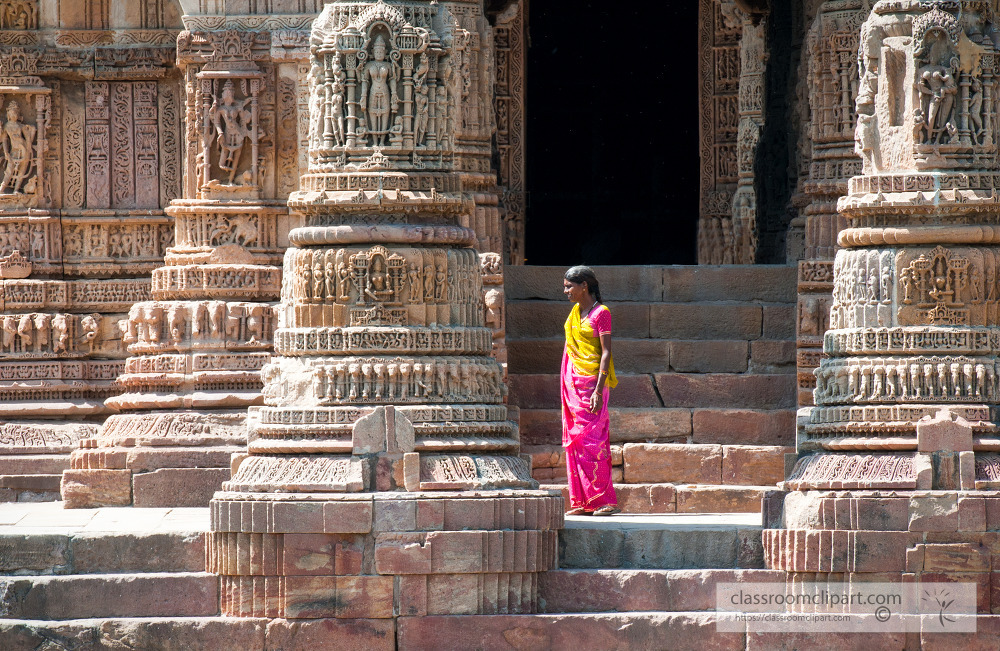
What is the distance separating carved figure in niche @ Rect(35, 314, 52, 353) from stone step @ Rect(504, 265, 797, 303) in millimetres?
3406

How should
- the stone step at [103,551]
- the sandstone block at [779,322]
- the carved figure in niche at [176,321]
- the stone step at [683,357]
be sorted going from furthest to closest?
the sandstone block at [779,322] → the stone step at [683,357] → the carved figure in niche at [176,321] → the stone step at [103,551]

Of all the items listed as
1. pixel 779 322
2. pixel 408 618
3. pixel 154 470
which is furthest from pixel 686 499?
pixel 154 470

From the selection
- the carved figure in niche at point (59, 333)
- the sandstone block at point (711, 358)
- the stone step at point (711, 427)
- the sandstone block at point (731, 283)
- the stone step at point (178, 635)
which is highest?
the sandstone block at point (731, 283)

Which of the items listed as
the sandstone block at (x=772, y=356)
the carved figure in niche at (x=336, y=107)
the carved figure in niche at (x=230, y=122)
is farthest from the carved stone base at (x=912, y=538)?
the carved figure in niche at (x=230, y=122)

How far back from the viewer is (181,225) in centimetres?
1198

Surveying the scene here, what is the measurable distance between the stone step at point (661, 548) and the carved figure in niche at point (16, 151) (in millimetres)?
5694

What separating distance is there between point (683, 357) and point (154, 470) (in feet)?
12.3

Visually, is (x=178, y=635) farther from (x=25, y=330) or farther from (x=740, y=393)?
(x=740, y=393)

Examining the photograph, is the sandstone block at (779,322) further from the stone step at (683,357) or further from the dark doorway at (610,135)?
the dark doorway at (610,135)

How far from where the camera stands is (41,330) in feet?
40.9

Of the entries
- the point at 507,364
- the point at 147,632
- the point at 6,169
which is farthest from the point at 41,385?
the point at 147,632

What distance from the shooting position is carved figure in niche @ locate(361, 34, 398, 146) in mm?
8898

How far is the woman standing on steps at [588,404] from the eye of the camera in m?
9.94

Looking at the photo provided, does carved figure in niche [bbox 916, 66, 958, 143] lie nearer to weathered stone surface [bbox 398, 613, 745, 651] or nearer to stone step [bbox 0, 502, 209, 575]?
weathered stone surface [bbox 398, 613, 745, 651]
